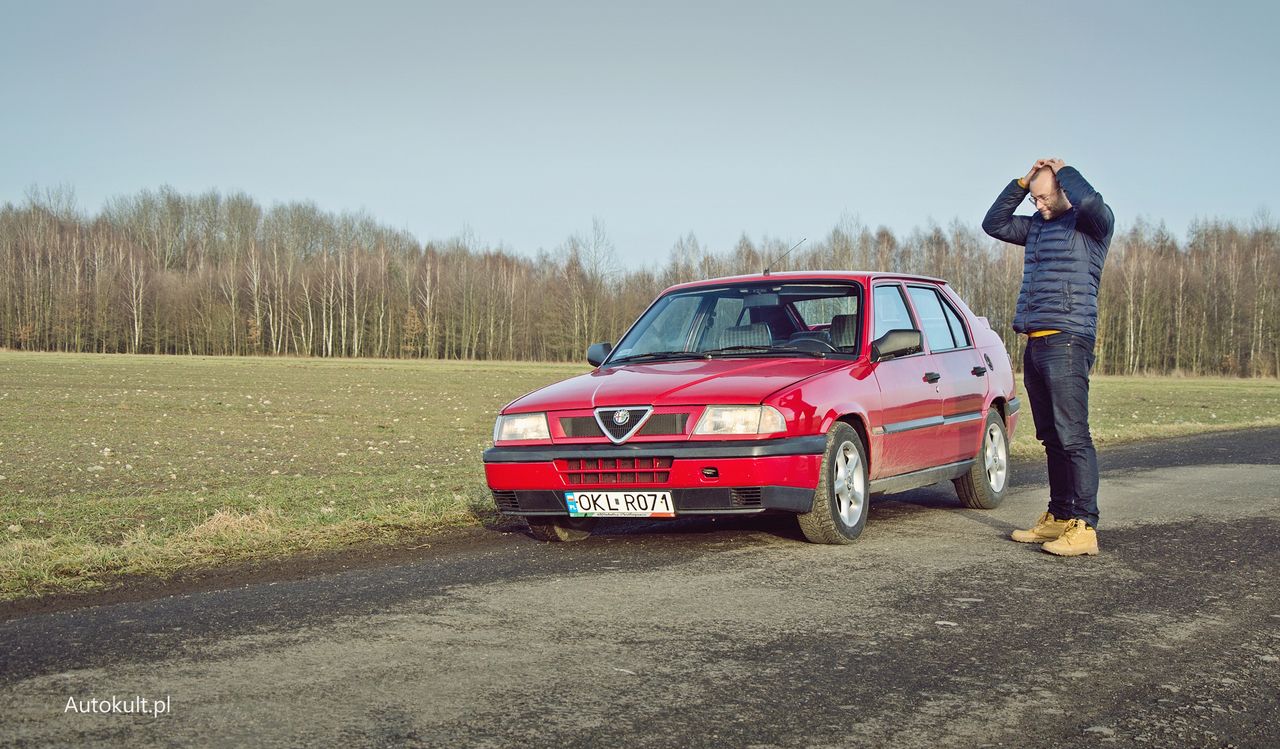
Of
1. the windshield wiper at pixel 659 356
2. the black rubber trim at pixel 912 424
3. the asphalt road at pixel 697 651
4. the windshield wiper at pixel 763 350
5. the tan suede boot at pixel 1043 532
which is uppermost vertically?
the windshield wiper at pixel 763 350

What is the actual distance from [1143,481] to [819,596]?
5.89m

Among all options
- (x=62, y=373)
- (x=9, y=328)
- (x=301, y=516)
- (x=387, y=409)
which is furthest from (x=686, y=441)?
(x=9, y=328)

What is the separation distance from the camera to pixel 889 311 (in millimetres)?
7867

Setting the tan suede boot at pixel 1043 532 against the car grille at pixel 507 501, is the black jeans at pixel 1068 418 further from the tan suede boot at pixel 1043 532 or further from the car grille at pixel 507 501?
the car grille at pixel 507 501

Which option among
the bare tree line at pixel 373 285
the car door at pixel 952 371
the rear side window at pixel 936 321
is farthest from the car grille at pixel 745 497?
the bare tree line at pixel 373 285

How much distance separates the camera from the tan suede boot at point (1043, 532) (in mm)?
6520

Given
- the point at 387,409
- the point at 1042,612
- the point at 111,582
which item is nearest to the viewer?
the point at 1042,612

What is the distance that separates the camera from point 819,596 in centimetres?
513

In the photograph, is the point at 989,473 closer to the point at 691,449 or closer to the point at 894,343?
the point at 894,343

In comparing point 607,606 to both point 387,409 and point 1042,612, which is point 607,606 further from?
point 387,409

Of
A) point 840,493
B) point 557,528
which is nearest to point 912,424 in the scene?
point 840,493

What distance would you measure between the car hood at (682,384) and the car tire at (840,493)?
45 cm

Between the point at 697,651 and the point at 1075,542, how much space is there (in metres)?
2.98

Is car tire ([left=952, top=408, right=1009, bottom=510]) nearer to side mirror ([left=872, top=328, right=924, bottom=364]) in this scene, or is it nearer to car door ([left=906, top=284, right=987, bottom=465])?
car door ([left=906, top=284, right=987, bottom=465])
